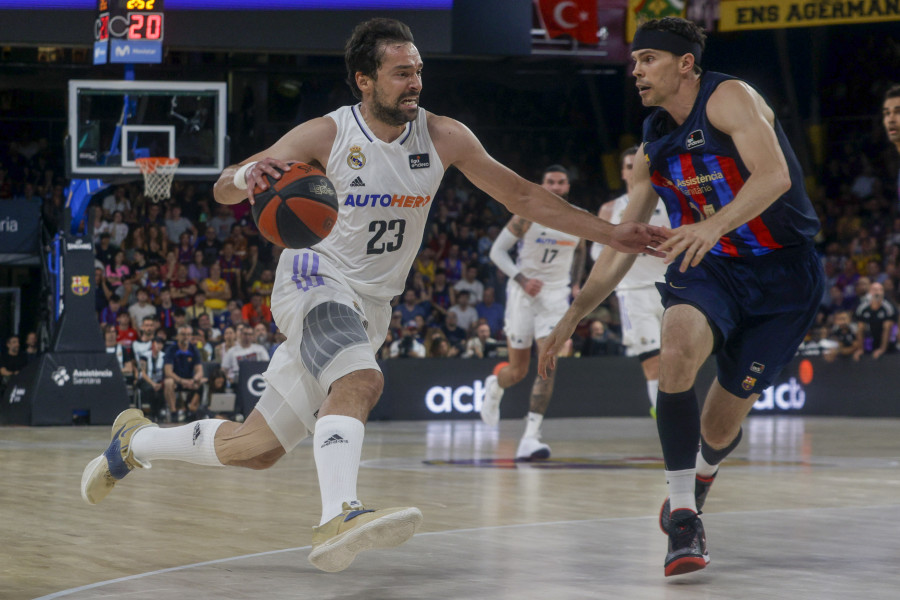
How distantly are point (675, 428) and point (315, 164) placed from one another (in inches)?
72.1

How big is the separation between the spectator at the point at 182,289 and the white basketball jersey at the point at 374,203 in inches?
514

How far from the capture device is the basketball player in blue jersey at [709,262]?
497cm

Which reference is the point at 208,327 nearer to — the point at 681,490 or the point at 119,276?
the point at 119,276

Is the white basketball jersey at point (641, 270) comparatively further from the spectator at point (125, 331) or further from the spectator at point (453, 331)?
the spectator at point (125, 331)

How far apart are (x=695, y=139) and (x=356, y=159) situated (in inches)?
55.1

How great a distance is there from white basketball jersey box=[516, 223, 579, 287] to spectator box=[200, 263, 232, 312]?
7529 mm

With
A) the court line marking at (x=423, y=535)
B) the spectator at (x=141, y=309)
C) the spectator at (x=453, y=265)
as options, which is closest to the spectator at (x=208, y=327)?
the spectator at (x=141, y=309)

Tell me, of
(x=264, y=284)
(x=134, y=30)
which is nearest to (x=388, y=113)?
(x=134, y=30)

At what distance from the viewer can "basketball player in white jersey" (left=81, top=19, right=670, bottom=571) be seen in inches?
190

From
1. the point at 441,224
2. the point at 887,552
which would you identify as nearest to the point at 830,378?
the point at 441,224

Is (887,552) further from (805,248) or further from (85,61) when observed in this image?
(85,61)

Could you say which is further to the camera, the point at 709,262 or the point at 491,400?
the point at 491,400

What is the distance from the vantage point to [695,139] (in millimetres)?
5137

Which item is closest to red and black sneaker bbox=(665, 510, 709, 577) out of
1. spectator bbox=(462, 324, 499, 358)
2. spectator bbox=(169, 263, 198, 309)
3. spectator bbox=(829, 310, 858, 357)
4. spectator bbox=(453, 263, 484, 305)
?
spectator bbox=(462, 324, 499, 358)
